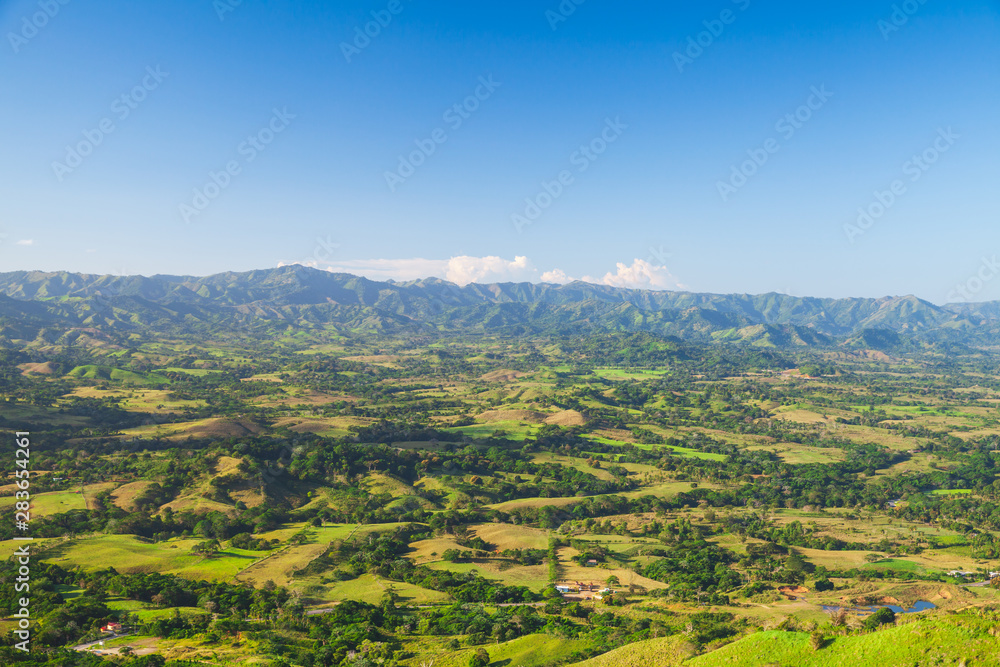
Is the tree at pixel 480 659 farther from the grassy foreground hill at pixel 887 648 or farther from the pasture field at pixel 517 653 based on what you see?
the grassy foreground hill at pixel 887 648

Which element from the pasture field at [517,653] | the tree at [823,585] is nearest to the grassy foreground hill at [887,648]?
the pasture field at [517,653]

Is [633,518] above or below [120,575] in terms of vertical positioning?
below

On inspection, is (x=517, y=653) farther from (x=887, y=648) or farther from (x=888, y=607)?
(x=888, y=607)

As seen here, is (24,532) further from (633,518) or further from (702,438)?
(702,438)

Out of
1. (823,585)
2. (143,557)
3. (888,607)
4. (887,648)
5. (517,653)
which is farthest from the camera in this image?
(143,557)

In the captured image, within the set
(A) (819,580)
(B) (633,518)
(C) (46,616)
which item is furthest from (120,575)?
(A) (819,580)

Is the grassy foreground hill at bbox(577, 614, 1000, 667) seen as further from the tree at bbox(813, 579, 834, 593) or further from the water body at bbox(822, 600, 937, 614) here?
the tree at bbox(813, 579, 834, 593)

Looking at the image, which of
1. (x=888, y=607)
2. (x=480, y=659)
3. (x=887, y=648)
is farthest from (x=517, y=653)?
(x=888, y=607)

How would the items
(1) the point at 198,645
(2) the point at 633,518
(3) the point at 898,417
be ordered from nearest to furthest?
(1) the point at 198,645 → (2) the point at 633,518 → (3) the point at 898,417

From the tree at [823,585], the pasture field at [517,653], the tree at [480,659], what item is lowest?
the tree at [823,585]
